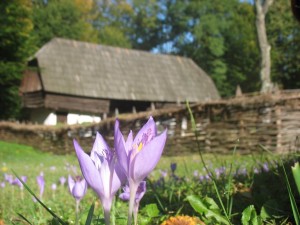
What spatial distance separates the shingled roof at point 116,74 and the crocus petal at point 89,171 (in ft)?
99.7

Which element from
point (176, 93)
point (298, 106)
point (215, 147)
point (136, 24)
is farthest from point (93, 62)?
point (136, 24)

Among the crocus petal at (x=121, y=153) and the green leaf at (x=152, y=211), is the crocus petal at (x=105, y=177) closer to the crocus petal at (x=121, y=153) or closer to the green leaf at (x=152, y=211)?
the crocus petal at (x=121, y=153)

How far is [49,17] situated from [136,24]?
19047 millimetres

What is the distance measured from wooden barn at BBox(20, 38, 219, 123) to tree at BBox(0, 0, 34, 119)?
38.3 inches

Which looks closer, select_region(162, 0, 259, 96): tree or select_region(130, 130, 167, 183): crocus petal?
select_region(130, 130, 167, 183): crocus petal

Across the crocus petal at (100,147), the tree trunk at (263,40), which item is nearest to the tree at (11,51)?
the tree trunk at (263,40)

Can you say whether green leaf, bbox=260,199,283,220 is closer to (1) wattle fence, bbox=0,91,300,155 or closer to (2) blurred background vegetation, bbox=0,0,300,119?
(1) wattle fence, bbox=0,91,300,155

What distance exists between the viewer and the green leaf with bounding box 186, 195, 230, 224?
163cm

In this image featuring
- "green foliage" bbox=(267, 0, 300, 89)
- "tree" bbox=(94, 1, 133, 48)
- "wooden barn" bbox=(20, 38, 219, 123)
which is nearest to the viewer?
"wooden barn" bbox=(20, 38, 219, 123)

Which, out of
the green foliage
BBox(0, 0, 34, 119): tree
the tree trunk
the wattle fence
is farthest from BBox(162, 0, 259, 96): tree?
the wattle fence

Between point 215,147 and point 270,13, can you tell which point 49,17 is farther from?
point 215,147

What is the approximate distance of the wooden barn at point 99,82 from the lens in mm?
31609

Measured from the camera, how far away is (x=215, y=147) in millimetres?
13320

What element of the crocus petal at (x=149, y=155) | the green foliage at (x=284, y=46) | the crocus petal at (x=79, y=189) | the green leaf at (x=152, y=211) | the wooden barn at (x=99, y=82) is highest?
the green foliage at (x=284, y=46)
